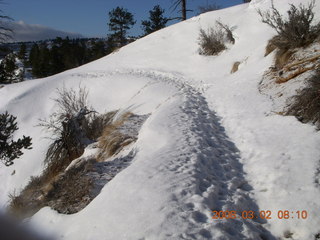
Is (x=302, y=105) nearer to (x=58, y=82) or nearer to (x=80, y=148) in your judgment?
(x=80, y=148)

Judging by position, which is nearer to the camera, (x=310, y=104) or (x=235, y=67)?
(x=310, y=104)

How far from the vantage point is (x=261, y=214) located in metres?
3.12

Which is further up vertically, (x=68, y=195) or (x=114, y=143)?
(x=114, y=143)

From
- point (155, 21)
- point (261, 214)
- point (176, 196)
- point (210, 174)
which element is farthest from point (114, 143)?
point (155, 21)

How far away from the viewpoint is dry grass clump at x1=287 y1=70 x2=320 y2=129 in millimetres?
4402

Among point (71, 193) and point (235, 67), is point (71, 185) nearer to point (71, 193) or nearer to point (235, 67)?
point (71, 193)

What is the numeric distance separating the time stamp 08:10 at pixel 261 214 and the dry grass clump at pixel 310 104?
1967 mm

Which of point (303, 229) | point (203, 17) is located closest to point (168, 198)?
point (303, 229)

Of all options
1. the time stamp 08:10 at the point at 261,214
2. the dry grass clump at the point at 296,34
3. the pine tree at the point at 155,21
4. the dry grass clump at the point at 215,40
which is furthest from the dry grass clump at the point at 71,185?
the pine tree at the point at 155,21

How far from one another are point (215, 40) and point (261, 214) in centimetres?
1247

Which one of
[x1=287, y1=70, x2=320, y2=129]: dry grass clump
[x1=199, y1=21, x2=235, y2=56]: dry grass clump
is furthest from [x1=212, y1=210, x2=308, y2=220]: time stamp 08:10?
[x1=199, y1=21, x2=235, y2=56]: dry grass clump

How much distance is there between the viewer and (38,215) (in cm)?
431

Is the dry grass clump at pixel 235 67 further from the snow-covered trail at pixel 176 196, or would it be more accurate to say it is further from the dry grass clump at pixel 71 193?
the dry grass clump at pixel 71 193

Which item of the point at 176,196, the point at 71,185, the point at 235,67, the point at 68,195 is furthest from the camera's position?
the point at 235,67
